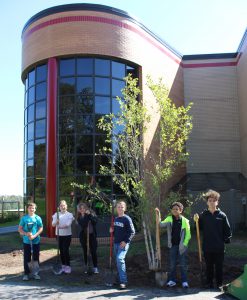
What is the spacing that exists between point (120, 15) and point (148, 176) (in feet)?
27.8

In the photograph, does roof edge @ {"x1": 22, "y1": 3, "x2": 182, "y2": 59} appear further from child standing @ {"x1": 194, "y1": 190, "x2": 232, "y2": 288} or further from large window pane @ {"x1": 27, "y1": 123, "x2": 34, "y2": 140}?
child standing @ {"x1": 194, "y1": 190, "x2": 232, "y2": 288}

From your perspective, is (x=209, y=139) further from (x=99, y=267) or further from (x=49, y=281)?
(x=49, y=281)

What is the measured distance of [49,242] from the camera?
46.9 ft

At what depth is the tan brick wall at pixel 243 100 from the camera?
19281 millimetres

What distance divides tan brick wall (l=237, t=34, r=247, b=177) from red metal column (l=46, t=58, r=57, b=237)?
930 cm

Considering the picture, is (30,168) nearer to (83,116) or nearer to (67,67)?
(83,116)

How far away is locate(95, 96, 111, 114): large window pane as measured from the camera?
15297 millimetres

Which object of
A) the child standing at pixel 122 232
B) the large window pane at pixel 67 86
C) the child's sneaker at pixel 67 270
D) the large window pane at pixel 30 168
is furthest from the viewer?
the large window pane at pixel 30 168

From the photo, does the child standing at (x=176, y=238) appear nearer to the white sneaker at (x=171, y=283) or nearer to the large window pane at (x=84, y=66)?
the white sneaker at (x=171, y=283)

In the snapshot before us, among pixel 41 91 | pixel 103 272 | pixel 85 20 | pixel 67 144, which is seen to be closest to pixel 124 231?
pixel 103 272

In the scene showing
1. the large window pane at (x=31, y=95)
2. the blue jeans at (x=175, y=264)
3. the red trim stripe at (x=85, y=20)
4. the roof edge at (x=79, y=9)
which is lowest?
the blue jeans at (x=175, y=264)

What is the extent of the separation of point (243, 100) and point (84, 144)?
8.97 metres

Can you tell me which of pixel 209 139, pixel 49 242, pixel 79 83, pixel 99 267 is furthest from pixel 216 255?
pixel 209 139

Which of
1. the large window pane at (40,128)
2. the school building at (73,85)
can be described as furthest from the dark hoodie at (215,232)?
the large window pane at (40,128)
